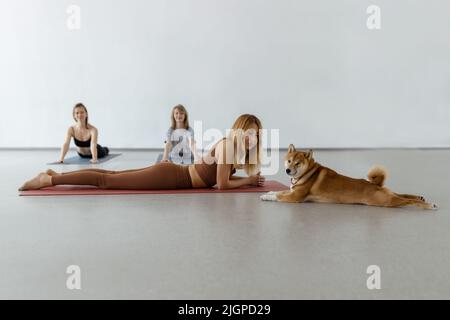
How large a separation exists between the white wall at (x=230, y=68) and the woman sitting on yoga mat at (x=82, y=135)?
1.65 meters

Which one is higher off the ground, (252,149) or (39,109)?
(39,109)

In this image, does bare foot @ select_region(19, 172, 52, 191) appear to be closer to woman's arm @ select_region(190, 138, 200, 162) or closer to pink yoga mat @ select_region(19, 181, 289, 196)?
pink yoga mat @ select_region(19, 181, 289, 196)

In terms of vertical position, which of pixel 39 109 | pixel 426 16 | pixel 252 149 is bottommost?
pixel 252 149

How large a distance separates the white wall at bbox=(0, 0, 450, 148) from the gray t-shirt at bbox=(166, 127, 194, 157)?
2.29 m

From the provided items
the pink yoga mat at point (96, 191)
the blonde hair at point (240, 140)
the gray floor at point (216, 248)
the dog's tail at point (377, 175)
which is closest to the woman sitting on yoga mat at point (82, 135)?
the pink yoga mat at point (96, 191)

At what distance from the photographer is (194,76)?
7.62 meters

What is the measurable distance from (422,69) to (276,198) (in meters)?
5.50

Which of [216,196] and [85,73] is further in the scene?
[85,73]

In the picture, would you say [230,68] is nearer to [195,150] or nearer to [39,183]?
[195,150]

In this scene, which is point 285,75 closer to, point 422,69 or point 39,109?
point 422,69

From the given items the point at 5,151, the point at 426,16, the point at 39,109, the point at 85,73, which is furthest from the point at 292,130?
the point at 5,151
